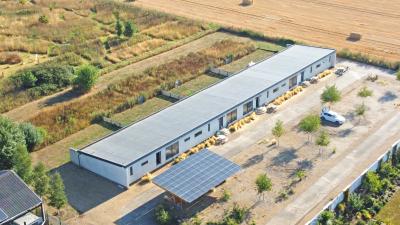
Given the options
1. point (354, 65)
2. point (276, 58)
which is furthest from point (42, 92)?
point (354, 65)

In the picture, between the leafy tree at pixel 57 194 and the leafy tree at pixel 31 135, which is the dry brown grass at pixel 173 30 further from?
the leafy tree at pixel 57 194

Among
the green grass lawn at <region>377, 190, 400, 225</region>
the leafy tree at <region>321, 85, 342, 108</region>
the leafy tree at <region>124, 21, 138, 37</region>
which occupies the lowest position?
the green grass lawn at <region>377, 190, 400, 225</region>

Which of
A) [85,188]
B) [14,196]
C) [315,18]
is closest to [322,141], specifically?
[85,188]

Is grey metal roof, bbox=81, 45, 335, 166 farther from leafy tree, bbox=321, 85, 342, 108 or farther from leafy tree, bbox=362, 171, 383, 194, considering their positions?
leafy tree, bbox=362, 171, 383, 194

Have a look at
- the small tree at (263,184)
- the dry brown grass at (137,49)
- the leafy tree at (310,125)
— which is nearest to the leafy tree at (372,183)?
the leafy tree at (310,125)

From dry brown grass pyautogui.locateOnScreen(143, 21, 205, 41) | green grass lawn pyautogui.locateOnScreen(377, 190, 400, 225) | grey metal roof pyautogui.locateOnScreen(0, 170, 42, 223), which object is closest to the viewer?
grey metal roof pyautogui.locateOnScreen(0, 170, 42, 223)

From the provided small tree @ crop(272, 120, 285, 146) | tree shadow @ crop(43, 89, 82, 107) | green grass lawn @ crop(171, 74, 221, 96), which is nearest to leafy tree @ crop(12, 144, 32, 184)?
tree shadow @ crop(43, 89, 82, 107)
